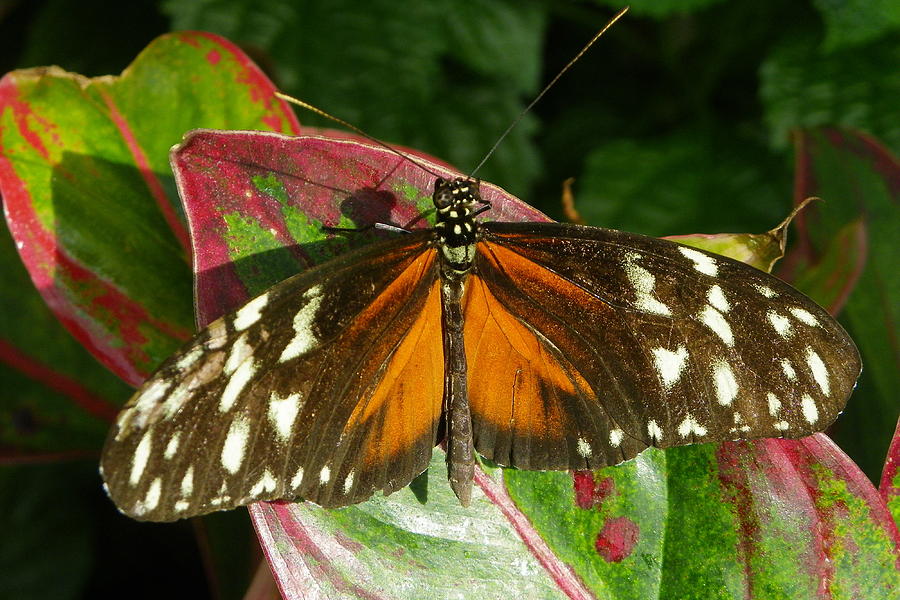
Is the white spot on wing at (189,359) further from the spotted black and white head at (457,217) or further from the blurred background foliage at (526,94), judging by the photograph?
the blurred background foliage at (526,94)

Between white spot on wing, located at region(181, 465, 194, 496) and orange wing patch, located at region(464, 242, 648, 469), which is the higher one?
orange wing patch, located at region(464, 242, 648, 469)

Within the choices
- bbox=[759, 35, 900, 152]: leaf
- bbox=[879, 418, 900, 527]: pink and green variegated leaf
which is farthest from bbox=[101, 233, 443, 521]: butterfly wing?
bbox=[759, 35, 900, 152]: leaf

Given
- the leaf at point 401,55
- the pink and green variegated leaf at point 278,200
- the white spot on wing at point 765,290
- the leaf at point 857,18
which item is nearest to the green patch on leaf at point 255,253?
the pink and green variegated leaf at point 278,200

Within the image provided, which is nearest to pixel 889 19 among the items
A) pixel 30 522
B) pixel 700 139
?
pixel 700 139

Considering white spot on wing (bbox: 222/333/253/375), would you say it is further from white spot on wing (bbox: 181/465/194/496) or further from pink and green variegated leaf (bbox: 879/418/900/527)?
pink and green variegated leaf (bbox: 879/418/900/527)

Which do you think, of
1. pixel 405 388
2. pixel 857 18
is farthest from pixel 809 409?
pixel 857 18

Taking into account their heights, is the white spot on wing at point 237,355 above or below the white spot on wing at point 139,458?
above
